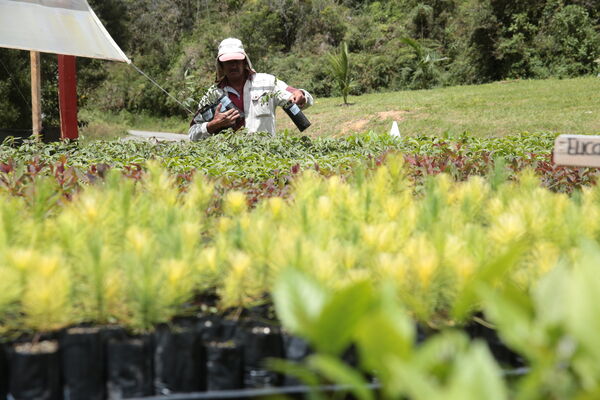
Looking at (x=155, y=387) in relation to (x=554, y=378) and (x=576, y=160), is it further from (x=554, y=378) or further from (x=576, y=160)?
(x=576, y=160)

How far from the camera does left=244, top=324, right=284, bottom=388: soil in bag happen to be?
1145 millimetres

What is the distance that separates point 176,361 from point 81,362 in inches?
6.0

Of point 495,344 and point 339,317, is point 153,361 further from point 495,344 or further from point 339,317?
point 495,344

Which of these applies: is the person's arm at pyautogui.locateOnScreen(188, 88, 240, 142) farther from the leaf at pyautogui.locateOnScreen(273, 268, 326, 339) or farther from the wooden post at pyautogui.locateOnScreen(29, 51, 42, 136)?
the leaf at pyautogui.locateOnScreen(273, 268, 326, 339)

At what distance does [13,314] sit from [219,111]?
4367 mm

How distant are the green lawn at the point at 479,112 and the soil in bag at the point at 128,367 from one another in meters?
11.0

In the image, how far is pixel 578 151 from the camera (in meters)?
1.73

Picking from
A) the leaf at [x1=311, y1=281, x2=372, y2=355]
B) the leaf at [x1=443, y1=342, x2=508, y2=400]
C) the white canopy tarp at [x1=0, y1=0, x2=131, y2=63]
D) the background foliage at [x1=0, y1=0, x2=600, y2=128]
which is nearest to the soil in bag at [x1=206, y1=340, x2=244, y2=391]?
the leaf at [x1=311, y1=281, x2=372, y2=355]

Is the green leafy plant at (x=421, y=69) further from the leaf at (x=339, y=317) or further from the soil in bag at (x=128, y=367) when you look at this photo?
the leaf at (x=339, y=317)

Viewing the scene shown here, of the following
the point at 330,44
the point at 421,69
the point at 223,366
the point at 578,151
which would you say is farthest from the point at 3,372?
the point at 330,44

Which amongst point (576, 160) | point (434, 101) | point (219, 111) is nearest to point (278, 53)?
point (434, 101)

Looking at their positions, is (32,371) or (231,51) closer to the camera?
A: (32,371)

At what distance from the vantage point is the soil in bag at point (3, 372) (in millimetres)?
1087

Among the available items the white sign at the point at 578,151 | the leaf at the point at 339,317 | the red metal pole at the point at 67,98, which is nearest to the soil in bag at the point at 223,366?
the leaf at the point at 339,317
